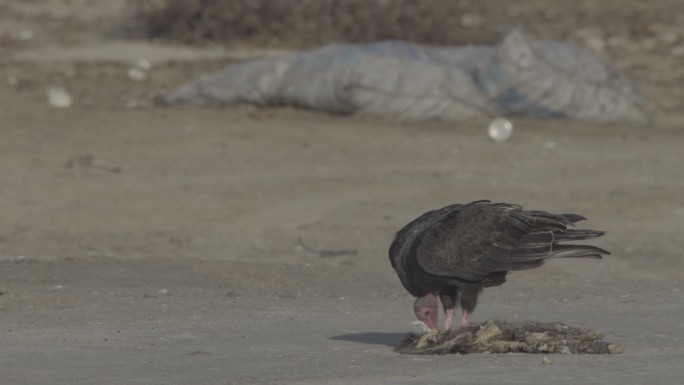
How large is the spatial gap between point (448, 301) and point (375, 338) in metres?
0.44

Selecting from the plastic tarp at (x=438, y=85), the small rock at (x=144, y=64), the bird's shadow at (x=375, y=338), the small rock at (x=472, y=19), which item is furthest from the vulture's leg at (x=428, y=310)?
the small rock at (x=472, y=19)

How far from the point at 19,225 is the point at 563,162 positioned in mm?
4688

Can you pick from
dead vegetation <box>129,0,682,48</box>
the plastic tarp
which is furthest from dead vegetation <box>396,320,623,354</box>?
dead vegetation <box>129,0,682,48</box>

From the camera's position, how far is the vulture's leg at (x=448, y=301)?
6.50 m

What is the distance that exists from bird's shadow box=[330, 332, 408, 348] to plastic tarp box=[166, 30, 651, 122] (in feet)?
25.2

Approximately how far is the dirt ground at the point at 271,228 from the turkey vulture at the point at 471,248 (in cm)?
36


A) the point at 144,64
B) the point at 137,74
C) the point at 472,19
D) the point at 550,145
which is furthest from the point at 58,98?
the point at 472,19

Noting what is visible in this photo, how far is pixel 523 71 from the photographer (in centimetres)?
1462

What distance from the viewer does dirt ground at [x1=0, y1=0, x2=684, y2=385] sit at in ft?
19.9

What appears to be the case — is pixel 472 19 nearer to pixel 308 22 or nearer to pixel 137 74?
pixel 308 22

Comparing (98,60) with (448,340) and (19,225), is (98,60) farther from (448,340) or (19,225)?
(448,340)

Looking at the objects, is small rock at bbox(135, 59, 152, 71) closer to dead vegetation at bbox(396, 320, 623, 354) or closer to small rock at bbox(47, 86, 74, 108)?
small rock at bbox(47, 86, 74, 108)

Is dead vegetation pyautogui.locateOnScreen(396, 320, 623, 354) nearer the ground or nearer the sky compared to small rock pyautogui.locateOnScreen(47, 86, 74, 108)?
nearer the sky

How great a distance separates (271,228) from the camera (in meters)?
10.7
